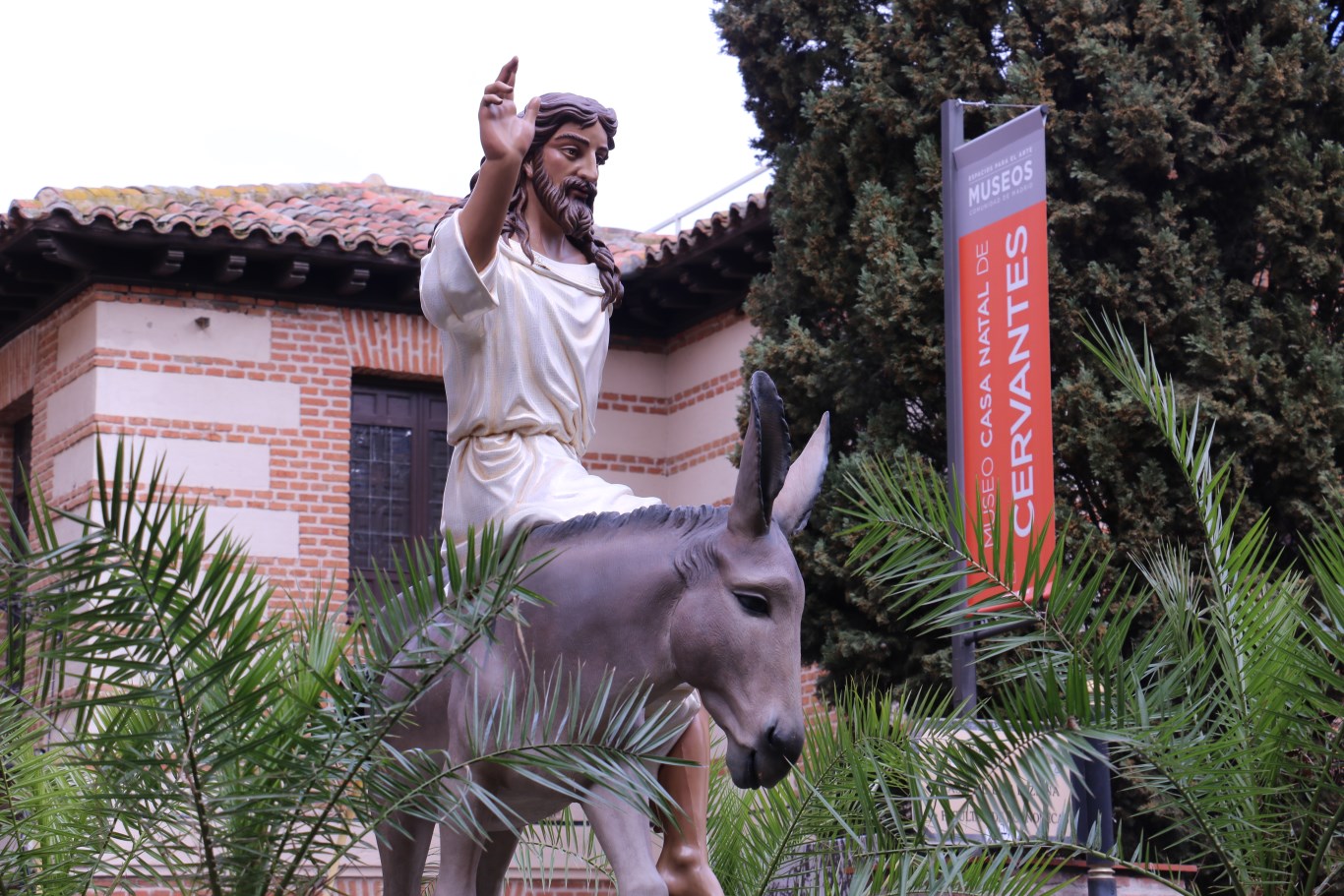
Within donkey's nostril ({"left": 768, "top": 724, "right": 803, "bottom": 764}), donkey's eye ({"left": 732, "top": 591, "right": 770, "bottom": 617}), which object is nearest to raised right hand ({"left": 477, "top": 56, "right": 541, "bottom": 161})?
donkey's eye ({"left": 732, "top": 591, "right": 770, "bottom": 617})

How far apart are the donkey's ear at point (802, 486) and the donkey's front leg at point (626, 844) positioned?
2.12ft

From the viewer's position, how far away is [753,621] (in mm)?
3475

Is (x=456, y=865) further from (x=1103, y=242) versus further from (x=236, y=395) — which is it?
(x=236, y=395)

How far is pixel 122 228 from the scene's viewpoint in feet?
44.9

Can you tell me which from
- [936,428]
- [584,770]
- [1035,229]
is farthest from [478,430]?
[936,428]

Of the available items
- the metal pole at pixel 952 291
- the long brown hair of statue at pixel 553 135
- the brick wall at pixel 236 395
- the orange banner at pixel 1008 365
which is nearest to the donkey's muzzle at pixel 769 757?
the long brown hair of statue at pixel 553 135

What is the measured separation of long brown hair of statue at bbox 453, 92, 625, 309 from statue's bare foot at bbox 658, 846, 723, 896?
4.28 ft

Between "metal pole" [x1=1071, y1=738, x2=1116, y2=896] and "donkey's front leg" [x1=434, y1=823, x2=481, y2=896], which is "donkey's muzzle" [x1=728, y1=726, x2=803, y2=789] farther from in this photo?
"metal pole" [x1=1071, y1=738, x2=1116, y2=896]

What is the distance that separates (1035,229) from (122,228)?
7.50 metres

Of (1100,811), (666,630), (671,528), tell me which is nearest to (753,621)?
(666,630)

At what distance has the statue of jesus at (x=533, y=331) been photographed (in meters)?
3.89

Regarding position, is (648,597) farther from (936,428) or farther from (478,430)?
(936,428)

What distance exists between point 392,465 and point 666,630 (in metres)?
11.9

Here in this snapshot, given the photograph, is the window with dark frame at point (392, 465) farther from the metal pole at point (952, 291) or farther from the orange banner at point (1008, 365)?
the orange banner at point (1008, 365)
